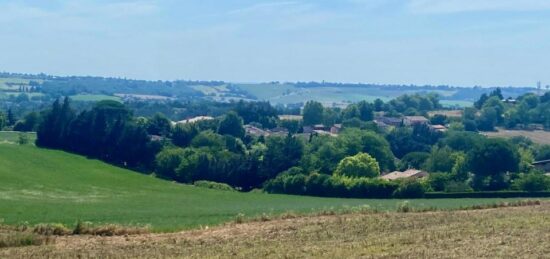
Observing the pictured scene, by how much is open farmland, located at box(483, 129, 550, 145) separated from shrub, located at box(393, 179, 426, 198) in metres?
57.3

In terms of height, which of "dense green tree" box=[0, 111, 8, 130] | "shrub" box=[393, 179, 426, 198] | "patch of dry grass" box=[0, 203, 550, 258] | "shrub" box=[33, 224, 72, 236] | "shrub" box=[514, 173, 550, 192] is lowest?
"dense green tree" box=[0, 111, 8, 130]

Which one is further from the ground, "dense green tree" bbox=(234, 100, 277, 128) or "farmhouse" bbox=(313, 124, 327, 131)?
"dense green tree" bbox=(234, 100, 277, 128)

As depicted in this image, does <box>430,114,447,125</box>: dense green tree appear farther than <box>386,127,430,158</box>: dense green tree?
Yes

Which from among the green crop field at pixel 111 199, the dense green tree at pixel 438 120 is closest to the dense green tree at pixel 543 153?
the green crop field at pixel 111 199

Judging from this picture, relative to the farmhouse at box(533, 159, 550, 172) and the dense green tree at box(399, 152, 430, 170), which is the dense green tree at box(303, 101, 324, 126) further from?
the farmhouse at box(533, 159, 550, 172)

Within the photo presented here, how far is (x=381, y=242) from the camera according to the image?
98.2 feet

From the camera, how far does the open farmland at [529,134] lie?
12805 cm

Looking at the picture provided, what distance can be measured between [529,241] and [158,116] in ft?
280

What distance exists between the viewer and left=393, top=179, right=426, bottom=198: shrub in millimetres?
69569

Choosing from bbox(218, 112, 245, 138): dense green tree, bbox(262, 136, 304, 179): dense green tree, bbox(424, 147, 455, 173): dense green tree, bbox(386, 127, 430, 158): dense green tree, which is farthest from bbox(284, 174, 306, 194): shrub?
bbox(218, 112, 245, 138): dense green tree

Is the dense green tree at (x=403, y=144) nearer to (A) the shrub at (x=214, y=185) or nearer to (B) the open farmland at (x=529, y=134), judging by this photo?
(B) the open farmland at (x=529, y=134)

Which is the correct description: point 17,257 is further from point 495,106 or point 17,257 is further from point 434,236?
point 495,106

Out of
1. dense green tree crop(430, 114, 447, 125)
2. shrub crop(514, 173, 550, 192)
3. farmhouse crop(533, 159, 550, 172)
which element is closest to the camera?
shrub crop(514, 173, 550, 192)

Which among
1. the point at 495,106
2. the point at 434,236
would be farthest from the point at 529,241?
the point at 495,106
